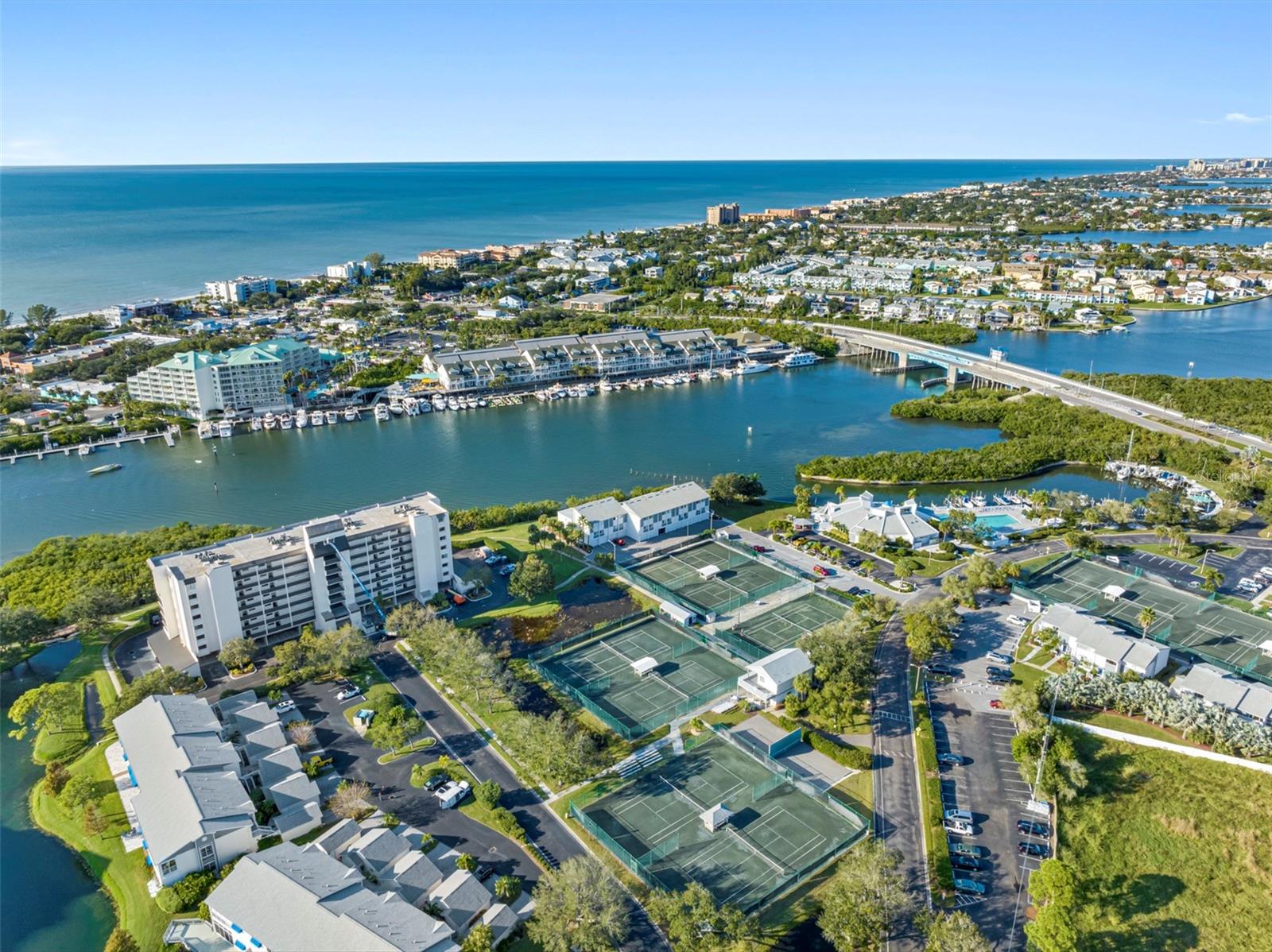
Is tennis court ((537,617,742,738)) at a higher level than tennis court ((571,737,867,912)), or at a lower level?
higher

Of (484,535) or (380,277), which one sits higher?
A: (380,277)

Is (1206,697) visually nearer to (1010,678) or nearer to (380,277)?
(1010,678)

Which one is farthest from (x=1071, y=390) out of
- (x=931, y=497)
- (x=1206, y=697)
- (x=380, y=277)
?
(x=380, y=277)

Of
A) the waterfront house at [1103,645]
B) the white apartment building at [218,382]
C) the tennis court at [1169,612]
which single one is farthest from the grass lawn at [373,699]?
the white apartment building at [218,382]

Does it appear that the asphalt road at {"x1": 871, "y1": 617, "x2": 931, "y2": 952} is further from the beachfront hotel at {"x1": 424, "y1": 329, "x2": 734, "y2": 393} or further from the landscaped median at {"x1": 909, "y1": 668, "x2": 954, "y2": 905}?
the beachfront hotel at {"x1": 424, "y1": 329, "x2": 734, "y2": 393}

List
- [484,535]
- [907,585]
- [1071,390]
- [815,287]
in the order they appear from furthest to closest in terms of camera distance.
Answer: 1. [815,287]
2. [1071,390]
3. [484,535]
4. [907,585]

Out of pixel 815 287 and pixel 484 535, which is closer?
pixel 484 535

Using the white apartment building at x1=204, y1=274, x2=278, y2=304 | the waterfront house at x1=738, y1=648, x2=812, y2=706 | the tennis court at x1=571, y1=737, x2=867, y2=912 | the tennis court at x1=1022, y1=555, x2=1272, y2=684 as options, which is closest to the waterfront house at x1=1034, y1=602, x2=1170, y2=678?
the tennis court at x1=1022, y1=555, x2=1272, y2=684
